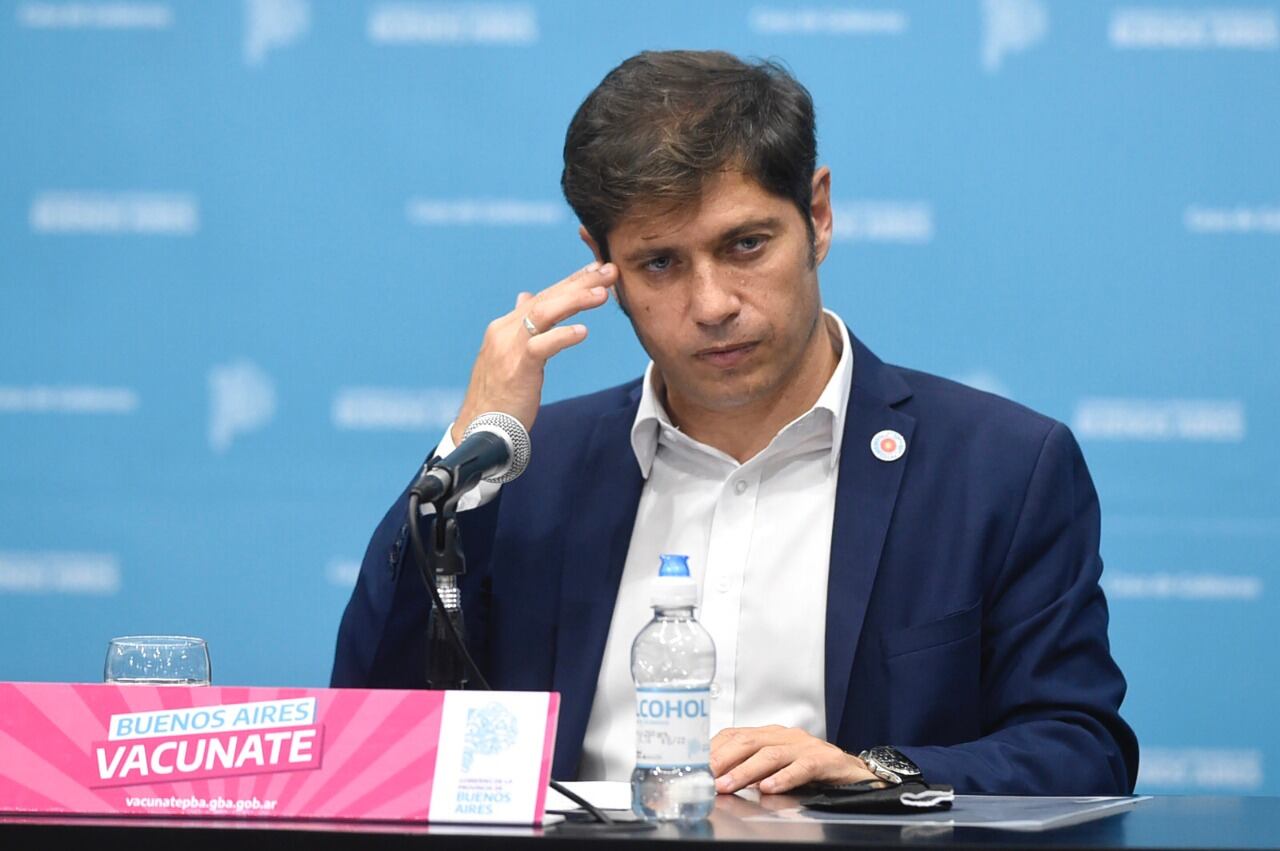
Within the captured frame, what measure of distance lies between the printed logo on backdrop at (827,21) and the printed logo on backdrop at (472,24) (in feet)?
1.44

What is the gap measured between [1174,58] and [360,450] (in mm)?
1717

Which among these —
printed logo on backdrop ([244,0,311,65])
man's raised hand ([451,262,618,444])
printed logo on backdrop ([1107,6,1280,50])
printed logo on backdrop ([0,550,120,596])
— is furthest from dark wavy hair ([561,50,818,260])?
printed logo on backdrop ([0,550,120,596])

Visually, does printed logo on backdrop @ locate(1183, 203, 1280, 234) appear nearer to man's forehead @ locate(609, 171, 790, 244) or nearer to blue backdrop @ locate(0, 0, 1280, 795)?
blue backdrop @ locate(0, 0, 1280, 795)

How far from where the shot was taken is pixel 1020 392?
2979 millimetres

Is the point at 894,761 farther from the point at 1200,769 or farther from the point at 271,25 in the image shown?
the point at 271,25

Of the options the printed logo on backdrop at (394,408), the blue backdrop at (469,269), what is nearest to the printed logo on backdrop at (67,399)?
the blue backdrop at (469,269)

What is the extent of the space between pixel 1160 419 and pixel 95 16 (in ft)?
7.32

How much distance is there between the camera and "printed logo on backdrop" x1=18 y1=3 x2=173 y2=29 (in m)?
3.19

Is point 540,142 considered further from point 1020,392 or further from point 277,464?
point 1020,392

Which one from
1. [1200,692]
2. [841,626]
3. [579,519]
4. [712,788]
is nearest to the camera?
[712,788]

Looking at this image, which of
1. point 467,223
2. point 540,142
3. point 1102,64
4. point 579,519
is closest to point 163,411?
point 467,223

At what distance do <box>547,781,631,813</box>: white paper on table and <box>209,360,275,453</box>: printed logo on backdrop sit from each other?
1642 mm

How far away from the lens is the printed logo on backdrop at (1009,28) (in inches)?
118

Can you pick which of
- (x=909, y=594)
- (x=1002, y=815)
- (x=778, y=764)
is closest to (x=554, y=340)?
(x=909, y=594)
